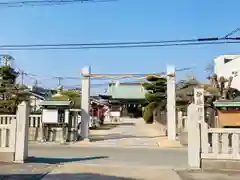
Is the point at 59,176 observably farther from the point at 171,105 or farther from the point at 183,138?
the point at 171,105

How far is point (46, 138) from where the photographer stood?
19406mm

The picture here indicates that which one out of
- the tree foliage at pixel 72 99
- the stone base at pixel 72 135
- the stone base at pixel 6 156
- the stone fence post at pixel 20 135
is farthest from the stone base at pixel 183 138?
the stone base at pixel 6 156

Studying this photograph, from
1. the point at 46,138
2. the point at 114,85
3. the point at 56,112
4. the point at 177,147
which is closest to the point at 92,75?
the point at 56,112

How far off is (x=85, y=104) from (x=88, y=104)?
173mm

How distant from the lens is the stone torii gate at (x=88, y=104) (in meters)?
20.2

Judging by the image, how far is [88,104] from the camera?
20.3 m

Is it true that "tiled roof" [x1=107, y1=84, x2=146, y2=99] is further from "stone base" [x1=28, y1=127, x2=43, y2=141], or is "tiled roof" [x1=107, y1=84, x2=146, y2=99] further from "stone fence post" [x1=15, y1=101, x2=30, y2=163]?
"stone fence post" [x1=15, y1=101, x2=30, y2=163]

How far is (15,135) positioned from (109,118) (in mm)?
42354

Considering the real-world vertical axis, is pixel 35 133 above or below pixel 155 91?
below

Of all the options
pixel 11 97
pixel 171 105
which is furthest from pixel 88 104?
pixel 11 97

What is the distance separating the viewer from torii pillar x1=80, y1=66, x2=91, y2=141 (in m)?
20.1

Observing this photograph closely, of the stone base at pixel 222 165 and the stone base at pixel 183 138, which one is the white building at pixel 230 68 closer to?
the stone base at pixel 183 138

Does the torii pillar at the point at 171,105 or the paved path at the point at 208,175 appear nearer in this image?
the paved path at the point at 208,175

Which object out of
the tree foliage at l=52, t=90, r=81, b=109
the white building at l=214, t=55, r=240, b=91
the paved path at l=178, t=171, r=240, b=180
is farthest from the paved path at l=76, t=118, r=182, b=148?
the white building at l=214, t=55, r=240, b=91
